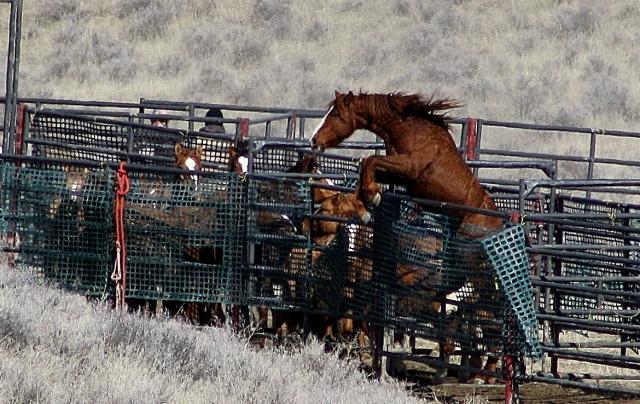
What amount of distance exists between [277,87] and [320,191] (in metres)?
22.8

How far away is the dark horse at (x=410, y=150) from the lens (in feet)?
31.8

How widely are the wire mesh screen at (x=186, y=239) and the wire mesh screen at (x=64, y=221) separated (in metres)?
0.24

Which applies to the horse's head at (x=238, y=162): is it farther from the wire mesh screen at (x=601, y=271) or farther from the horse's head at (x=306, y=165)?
the wire mesh screen at (x=601, y=271)

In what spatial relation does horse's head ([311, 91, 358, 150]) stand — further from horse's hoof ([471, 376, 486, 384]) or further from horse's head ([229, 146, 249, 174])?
horse's hoof ([471, 376, 486, 384])

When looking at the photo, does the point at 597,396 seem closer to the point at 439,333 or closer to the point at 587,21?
the point at 439,333

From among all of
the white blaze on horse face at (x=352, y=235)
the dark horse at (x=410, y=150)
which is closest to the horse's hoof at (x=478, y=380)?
the dark horse at (x=410, y=150)

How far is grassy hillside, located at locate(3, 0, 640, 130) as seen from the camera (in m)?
33.2

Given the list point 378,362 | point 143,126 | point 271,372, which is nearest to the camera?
point 271,372

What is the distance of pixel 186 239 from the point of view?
11.0m

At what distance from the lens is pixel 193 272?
10977 millimetres

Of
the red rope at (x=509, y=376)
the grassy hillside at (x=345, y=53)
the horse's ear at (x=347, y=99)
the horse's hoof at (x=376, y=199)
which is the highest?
the grassy hillside at (x=345, y=53)

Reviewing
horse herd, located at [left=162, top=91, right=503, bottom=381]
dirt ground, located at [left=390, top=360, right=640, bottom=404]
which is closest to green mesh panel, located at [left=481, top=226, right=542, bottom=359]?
horse herd, located at [left=162, top=91, right=503, bottom=381]

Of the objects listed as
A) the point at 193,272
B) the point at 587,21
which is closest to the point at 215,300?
the point at 193,272

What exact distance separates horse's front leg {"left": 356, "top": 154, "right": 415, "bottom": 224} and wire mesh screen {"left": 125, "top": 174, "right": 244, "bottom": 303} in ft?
4.59
